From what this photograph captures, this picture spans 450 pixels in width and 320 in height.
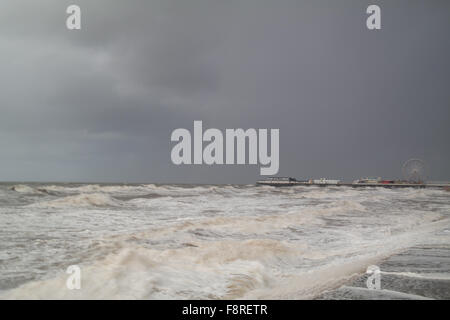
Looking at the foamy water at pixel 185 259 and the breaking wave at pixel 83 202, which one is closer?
the foamy water at pixel 185 259

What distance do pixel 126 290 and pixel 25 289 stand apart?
4.63 ft

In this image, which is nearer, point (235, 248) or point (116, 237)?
point (235, 248)

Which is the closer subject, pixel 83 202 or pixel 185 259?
pixel 185 259

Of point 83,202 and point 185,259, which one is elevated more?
point 185,259

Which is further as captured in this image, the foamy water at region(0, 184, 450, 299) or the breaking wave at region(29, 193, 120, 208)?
the breaking wave at region(29, 193, 120, 208)

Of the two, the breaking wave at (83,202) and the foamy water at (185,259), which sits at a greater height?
the foamy water at (185,259)

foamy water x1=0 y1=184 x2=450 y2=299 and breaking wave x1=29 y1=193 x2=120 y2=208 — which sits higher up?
foamy water x1=0 y1=184 x2=450 y2=299
